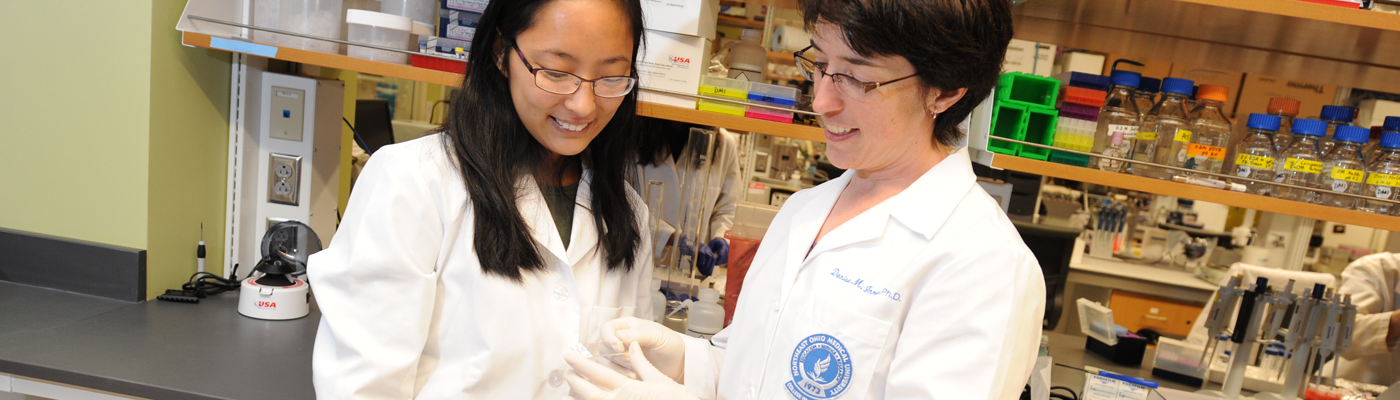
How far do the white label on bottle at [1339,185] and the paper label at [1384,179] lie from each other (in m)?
0.07

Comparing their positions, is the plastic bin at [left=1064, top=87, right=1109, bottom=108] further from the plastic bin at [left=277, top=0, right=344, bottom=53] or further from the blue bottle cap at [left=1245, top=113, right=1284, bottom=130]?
the plastic bin at [left=277, top=0, right=344, bottom=53]

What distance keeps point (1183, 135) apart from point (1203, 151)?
51mm

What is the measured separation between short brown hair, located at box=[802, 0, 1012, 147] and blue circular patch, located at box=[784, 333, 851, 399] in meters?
0.36

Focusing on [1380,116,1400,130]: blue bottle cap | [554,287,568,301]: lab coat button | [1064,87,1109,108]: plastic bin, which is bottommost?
[554,287,568,301]: lab coat button

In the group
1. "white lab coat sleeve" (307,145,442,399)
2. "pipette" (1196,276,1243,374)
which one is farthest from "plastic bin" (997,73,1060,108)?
"white lab coat sleeve" (307,145,442,399)

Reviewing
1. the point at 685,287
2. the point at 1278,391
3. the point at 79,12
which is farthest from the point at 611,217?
the point at 1278,391

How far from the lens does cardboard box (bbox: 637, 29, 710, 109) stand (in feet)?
5.18

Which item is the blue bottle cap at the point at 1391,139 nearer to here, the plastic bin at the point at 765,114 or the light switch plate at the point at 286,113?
the plastic bin at the point at 765,114

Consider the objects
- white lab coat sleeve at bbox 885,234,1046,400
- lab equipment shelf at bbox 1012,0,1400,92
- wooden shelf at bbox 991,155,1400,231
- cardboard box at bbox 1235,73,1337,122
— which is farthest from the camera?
cardboard box at bbox 1235,73,1337,122

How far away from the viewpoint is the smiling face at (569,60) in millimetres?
1125

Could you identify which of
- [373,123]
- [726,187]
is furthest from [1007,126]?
[373,123]

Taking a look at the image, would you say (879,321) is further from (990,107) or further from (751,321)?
(990,107)

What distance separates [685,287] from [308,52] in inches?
39.3

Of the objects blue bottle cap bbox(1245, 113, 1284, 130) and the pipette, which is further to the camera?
the pipette
